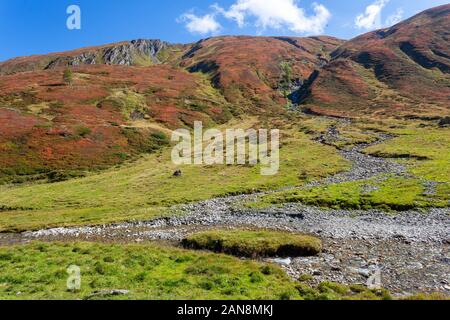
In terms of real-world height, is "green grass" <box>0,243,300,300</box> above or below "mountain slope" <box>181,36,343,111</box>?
below

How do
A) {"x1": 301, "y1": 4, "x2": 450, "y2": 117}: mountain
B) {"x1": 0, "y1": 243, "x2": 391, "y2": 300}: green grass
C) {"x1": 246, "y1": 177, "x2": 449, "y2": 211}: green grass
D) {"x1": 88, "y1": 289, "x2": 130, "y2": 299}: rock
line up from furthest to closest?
{"x1": 301, "y1": 4, "x2": 450, "y2": 117}: mountain, {"x1": 246, "y1": 177, "x2": 449, "y2": 211}: green grass, {"x1": 0, "y1": 243, "x2": 391, "y2": 300}: green grass, {"x1": 88, "y1": 289, "x2": 130, "y2": 299}: rock

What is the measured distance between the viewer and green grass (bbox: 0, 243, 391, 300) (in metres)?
18.3

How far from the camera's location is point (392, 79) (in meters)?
146

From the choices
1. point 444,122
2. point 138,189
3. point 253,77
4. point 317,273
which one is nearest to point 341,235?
point 317,273

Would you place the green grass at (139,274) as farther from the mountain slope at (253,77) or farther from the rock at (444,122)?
the mountain slope at (253,77)

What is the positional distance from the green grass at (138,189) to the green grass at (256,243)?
1129 centimetres

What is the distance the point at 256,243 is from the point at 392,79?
140 m

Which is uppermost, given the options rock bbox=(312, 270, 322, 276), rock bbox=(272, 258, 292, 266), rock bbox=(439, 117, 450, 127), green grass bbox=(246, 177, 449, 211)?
rock bbox=(439, 117, 450, 127)

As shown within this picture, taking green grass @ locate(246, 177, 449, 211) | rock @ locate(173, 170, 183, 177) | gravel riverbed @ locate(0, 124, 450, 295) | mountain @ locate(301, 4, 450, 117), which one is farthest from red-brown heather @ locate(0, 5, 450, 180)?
green grass @ locate(246, 177, 449, 211)

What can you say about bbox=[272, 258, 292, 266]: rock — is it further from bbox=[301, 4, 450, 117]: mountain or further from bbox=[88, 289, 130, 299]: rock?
bbox=[301, 4, 450, 117]: mountain

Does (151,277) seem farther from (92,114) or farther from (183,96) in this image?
(183,96)

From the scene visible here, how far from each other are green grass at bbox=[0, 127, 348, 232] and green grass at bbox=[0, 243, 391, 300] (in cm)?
1268

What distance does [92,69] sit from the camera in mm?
156750
